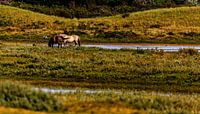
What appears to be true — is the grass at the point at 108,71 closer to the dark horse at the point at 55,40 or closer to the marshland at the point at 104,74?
the marshland at the point at 104,74

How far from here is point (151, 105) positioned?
2453 cm

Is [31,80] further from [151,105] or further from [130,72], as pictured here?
[151,105]

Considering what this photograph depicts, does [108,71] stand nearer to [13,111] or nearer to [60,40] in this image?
[13,111]

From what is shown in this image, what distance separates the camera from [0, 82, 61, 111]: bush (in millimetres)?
22553

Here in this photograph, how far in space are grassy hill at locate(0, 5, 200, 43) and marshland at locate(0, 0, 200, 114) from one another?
15 cm

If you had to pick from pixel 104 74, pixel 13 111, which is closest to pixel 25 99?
pixel 13 111

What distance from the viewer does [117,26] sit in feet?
309

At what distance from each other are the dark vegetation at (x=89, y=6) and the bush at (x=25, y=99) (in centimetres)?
9045

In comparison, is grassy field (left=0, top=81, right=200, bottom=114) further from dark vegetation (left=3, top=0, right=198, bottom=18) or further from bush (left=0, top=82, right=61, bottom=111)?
dark vegetation (left=3, top=0, right=198, bottom=18)

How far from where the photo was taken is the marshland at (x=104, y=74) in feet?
76.7

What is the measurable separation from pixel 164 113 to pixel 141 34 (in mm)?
60150

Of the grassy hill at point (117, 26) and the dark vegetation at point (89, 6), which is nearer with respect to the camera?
the grassy hill at point (117, 26)

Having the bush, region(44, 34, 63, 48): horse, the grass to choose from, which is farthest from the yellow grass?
region(44, 34, 63, 48): horse

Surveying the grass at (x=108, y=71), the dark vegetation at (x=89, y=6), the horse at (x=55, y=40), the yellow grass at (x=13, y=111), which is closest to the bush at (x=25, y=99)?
the yellow grass at (x=13, y=111)
